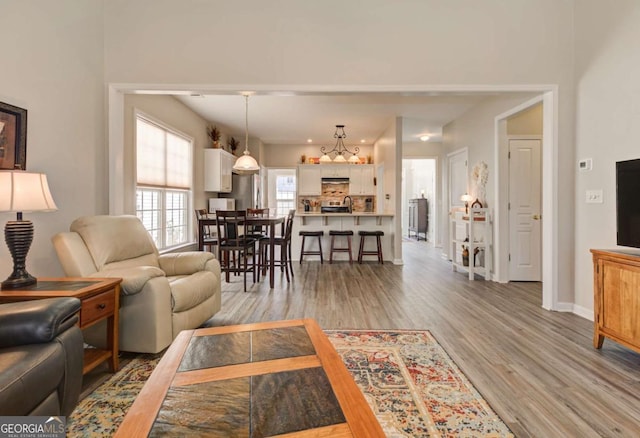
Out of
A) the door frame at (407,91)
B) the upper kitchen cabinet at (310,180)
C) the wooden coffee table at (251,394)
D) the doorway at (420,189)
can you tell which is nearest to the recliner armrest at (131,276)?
the wooden coffee table at (251,394)

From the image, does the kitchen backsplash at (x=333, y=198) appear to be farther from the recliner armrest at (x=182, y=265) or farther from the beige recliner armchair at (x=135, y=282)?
the beige recliner armchair at (x=135, y=282)

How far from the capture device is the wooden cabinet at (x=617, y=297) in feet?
7.31

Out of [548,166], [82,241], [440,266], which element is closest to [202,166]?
[82,241]

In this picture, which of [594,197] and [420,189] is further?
[420,189]

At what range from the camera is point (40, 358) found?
133cm

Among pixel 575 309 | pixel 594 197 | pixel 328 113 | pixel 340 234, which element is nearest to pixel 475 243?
pixel 575 309

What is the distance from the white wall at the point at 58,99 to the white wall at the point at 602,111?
485 cm

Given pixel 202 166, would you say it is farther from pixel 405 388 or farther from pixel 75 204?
pixel 405 388

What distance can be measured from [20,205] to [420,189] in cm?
1138

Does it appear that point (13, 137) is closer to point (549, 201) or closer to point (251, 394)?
point (251, 394)

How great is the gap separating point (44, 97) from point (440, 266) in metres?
5.97

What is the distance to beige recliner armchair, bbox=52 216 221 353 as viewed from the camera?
2.31m

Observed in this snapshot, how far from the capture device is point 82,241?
245 centimetres

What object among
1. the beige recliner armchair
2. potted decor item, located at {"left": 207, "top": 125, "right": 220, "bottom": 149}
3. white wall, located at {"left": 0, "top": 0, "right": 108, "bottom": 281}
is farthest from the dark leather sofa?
potted decor item, located at {"left": 207, "top": 125, "right": 220, "bottom": 149}
